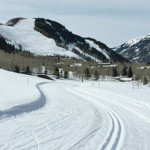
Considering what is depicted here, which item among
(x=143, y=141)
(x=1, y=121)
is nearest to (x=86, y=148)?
(x=143, y=141)

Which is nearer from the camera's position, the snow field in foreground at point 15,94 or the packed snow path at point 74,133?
the packed snow path at point 74,133

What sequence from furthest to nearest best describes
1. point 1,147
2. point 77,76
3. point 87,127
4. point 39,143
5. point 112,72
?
1. point 112,72
2. point 77,76
3. point 87,127
4. point 39,143
5. point 1,147

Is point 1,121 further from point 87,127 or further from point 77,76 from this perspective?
point 77,76

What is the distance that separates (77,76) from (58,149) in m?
144

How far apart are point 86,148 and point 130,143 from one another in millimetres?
1688

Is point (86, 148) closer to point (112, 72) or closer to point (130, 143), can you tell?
point (130, 143)

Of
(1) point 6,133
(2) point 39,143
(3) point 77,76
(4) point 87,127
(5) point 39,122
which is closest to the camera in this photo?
(2) point 39,143

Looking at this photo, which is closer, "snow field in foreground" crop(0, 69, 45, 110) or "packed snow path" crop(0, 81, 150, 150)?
"packed snow path" crop(0, 81, 150, 150)

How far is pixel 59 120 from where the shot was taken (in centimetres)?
1293

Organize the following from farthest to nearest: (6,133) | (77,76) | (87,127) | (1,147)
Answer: (77,76) → (87,127) → (6,133) → (1,147)

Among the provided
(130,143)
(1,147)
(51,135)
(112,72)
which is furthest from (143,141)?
(112,72)

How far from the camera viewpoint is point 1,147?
7891mm

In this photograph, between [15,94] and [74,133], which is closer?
[74,133]

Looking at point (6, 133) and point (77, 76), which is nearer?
point (6, 133)
